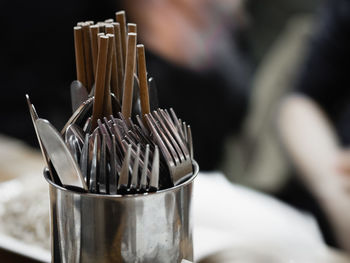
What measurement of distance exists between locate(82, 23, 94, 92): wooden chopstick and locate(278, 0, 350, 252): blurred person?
3.43 ft

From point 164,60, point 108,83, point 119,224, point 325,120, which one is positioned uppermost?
point 108,83

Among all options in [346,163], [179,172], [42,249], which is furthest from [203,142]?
[179,172]

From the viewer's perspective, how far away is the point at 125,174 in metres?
0.50

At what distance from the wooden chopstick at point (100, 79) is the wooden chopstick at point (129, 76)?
2 centimetres

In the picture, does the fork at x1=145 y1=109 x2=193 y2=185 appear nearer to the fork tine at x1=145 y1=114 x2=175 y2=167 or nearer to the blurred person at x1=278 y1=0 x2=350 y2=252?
the fork tine at x1=145 y1=114 x2=175 y2=167

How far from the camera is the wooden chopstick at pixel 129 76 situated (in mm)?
537

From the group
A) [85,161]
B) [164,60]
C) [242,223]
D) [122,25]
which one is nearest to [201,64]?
[164,60]

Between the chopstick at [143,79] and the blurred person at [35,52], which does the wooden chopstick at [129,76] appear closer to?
the chopstick at [143,79]

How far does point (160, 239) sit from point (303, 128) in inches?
50.9

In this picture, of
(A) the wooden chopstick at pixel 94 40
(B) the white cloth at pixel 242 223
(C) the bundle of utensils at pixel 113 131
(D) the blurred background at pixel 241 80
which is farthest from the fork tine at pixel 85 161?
(D) the blurred background at pixel 241 80

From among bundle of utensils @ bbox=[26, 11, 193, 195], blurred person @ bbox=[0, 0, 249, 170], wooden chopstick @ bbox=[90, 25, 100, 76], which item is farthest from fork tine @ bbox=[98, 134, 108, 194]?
blurred person @ bbox=[0, 0, 249, 170]

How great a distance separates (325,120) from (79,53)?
1326 mm

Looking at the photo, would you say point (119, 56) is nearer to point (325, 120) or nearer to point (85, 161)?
point (85, 161)

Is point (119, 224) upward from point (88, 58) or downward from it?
downward
